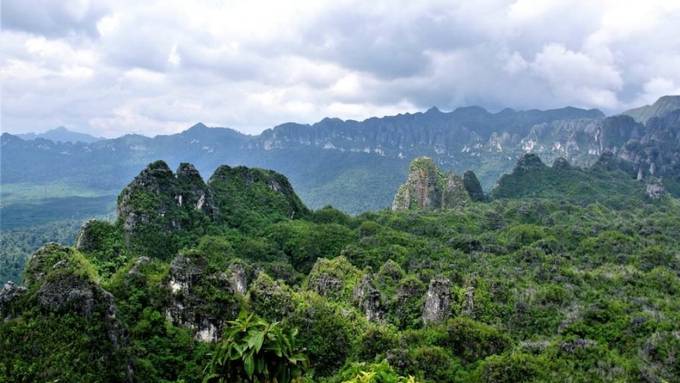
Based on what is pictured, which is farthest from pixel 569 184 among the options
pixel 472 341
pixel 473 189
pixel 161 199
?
pixel 472 341

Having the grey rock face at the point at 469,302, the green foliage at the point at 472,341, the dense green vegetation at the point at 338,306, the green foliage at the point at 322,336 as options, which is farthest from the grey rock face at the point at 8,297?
the grey rock face at the point at 469,302

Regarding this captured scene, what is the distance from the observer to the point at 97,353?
2309 centimetres

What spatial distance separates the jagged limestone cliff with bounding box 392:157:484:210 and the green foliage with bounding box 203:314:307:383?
10464 cm

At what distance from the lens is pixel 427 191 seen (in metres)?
122

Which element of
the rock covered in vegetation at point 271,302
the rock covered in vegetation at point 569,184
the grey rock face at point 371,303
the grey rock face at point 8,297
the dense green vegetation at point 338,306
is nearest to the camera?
the dense green vegetation at point 338,306

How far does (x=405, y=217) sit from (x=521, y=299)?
4575 centimetres

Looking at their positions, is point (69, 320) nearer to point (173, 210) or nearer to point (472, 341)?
point (472, 341)

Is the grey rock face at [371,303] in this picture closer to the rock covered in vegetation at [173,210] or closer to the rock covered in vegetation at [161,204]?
the rock covered in vegetation at [173,210]

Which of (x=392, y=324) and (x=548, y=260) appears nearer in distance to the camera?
(x=392, y=324)

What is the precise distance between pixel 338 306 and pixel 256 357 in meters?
26.1

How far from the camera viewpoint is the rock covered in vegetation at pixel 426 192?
397 feet

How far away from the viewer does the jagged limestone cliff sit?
121 meters

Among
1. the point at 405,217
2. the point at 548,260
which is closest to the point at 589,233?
the point at 548,260

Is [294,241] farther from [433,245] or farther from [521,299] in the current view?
[521,299]
